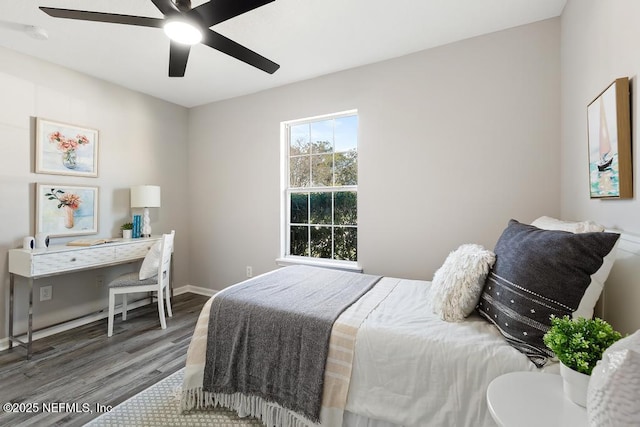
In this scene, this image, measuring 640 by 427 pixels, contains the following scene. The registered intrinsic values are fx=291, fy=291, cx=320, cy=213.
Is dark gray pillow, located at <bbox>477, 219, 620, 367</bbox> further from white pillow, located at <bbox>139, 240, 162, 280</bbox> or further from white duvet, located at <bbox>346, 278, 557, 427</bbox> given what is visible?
white pillow, located at <bbox>139, 240, 162, 280</bbox>

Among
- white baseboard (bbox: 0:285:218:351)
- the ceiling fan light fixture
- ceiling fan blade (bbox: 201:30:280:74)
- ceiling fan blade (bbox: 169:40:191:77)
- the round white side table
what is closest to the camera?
the round white side table

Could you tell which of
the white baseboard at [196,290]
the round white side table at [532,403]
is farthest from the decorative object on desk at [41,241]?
the round white side table at [532,403]

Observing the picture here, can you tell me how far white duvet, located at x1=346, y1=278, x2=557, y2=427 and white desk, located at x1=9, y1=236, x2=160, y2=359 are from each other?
268cm

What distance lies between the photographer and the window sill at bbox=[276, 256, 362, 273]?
3002mm

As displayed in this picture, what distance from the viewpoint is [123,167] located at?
340 cm

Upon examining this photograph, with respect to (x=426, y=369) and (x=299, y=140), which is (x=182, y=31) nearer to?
(x=299, y=140)

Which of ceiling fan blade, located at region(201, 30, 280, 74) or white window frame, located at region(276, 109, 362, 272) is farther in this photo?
white window frame, located at region(276, 109, 362, 272)

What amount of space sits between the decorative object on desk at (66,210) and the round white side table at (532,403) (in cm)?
368

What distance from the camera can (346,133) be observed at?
3.12 m

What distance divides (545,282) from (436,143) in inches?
65.7

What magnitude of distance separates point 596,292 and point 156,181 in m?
4.19

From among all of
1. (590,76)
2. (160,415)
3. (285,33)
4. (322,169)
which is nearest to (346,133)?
Result: (322,169)

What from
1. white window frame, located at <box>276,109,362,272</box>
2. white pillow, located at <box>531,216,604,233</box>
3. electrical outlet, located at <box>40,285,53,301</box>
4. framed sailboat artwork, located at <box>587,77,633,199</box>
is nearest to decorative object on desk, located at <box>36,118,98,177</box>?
electrical outlet, located at <box>40,285,53,301</box>

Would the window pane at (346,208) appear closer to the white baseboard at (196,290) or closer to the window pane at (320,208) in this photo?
the window pane at (320,208)
